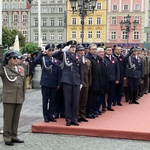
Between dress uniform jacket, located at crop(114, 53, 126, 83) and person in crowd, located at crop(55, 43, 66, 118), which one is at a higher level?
dress uniform jacket, located at crop(114, 53, 126, 83)

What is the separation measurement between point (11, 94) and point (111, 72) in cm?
408

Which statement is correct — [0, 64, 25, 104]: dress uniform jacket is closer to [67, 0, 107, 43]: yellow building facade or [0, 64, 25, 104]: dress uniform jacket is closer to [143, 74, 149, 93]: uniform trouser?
[143, 74, 149, 93]: uniform trouser

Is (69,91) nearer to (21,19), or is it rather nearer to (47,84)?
(47,84)

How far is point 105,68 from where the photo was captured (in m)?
8.80

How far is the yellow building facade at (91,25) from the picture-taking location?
205ft

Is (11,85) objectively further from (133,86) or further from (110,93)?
(133,86)

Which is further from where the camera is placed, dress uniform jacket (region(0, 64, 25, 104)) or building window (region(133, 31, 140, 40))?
building window (region(133, 31, 140, 40))

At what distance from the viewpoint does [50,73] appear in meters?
7.58

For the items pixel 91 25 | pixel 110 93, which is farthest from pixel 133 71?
pixel 91 25

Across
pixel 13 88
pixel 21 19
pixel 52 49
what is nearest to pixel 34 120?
pixel 52 49

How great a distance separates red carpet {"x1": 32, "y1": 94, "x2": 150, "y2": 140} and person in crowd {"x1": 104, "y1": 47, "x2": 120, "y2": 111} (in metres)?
0.96

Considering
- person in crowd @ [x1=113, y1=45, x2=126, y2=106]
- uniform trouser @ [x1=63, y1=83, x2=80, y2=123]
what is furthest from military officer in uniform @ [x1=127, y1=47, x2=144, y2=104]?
uniform trouser @ [x1=63, y1=83, x2=80, y2=123]

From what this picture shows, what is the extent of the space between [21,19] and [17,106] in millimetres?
61992

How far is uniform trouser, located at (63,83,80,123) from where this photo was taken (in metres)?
7.36
